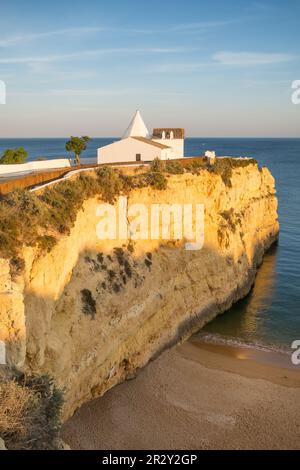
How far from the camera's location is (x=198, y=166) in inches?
1215

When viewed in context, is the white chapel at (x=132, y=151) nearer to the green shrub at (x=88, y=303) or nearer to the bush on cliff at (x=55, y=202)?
the bush on cliff at (x=55, y=202)

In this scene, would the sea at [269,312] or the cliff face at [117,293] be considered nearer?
the cliff face at [117,293]

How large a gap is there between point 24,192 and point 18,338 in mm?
6402

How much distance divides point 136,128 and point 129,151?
29.8ft

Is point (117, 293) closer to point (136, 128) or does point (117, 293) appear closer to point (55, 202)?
point (55, 202)

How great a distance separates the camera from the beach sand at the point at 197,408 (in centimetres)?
1659

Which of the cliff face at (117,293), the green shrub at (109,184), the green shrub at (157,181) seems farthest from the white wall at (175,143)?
the green shrub at (109,184)

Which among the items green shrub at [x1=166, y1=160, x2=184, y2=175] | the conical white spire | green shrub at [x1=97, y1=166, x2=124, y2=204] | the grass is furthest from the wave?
the conical white spire

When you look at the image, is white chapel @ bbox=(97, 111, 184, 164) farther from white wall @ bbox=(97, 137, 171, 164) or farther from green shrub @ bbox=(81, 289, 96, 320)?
green shrub @ bbox=(81, 289, 96, 320)

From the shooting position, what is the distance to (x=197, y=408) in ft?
61.7

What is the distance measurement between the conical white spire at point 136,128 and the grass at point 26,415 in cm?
3611

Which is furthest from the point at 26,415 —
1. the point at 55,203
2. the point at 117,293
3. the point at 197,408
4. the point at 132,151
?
the point at 132,151
